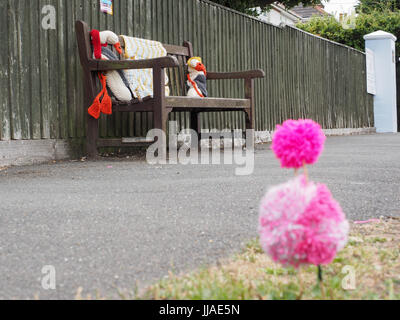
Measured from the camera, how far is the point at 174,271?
6.10ft

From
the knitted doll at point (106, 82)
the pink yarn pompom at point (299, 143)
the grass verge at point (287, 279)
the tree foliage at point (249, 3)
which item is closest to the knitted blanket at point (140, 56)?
the knitted doll at point (106, 82)

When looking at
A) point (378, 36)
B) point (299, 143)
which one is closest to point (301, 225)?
point (299, 143)

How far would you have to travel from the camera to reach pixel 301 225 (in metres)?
1.35

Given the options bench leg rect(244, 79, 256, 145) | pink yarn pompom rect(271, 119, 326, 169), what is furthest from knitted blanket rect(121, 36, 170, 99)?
pink yarn pompom rect(271, 119, 326, 169)

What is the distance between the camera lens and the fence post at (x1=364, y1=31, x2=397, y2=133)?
16391 mm

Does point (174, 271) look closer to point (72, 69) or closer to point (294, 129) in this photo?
point (294, 129)

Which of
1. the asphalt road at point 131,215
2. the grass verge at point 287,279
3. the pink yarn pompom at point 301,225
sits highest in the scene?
the pink yarn pompom at point 301,225

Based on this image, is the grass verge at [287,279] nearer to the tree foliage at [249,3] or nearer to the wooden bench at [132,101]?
the wooden bench at [132,101]

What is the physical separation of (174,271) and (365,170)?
315cm

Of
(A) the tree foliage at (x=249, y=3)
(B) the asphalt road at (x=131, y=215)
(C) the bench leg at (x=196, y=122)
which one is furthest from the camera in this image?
(A) the tree foliage at (x=249, y=3)

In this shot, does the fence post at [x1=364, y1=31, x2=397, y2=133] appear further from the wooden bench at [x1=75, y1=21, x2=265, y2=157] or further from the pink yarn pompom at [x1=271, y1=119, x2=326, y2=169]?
the pink yarn pompom at [x1=271, y1=119, x2=326, y2=169]

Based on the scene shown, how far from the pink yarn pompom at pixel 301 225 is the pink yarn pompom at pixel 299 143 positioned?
6 cm

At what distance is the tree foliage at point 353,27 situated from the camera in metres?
17.2
